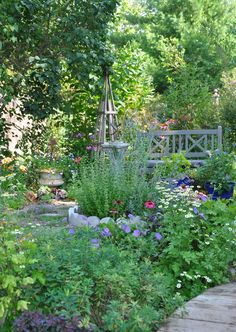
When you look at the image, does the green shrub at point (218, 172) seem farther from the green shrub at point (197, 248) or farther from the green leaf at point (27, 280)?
the green leaf at point (27, 280)

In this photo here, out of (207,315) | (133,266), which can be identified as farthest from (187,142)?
(207,315)

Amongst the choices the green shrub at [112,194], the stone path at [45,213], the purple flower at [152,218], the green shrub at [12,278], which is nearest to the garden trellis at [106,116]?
the stone path at [45,213]

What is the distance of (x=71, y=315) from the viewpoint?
252 centimetres

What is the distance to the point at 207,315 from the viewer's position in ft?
9.47

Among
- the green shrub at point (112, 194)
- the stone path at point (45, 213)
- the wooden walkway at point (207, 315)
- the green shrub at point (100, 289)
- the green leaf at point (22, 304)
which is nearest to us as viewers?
the green leaf at point (22, 304)

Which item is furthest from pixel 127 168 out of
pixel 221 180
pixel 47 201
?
pixel 47 201

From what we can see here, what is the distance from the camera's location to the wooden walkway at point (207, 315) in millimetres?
2729

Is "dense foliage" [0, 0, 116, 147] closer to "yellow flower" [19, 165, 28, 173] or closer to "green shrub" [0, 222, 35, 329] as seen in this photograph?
"yellow flower" [19, 165, 28, 173]

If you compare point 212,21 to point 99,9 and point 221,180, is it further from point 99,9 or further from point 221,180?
point 221,180

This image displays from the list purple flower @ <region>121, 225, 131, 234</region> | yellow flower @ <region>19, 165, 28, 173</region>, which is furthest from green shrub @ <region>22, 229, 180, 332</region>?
yellow flower @ <region>19, 165, 28, 173</region>

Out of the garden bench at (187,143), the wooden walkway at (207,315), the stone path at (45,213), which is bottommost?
the wooden walkway at (207,315)

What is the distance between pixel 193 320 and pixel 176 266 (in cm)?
58

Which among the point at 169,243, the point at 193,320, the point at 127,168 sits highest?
the point at 127,168

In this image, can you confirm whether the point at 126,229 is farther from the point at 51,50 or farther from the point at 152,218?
the point at 51,50
